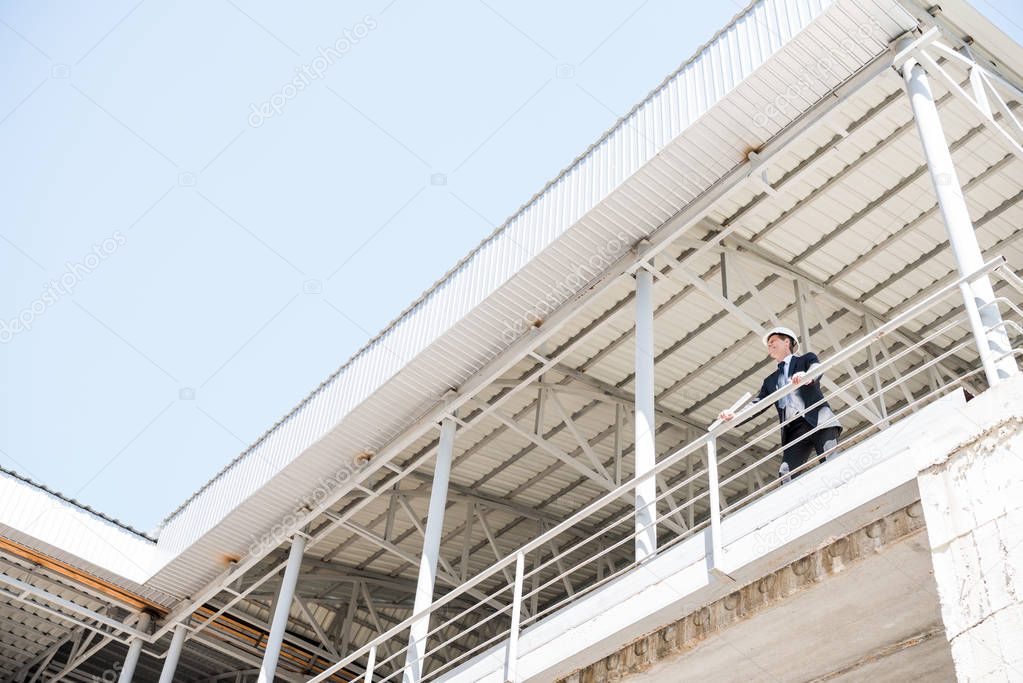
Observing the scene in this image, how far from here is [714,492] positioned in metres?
9.41

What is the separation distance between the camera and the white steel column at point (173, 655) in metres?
19.5

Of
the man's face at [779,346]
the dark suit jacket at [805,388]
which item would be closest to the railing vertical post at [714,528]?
the dark suit jacket at [805,388]

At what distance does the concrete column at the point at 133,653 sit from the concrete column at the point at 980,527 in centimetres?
1671

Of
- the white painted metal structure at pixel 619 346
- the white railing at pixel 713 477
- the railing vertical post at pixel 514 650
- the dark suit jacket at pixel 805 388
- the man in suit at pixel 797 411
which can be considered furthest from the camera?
the white painted metal structure at pixel 619 346

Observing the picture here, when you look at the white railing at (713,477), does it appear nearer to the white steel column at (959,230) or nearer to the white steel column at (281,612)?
the white steel column at (959,230)

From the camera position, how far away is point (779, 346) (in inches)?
435

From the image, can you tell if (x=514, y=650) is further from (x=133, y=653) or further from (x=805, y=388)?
(x=133, y=653)

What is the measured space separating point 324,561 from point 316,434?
5943mm

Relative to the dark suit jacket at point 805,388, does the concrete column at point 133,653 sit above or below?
above

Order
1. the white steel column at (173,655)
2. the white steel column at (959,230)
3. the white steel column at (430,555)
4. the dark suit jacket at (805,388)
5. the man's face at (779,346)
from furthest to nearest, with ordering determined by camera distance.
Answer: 1. the white steel column at (173,655)
2. the white steel column at (430,555)
3. the man's face at (779,346)
4. the dark suit jacket at (805,388)
5. the white steel column at (959,230)

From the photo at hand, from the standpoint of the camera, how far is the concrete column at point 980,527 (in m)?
6.53

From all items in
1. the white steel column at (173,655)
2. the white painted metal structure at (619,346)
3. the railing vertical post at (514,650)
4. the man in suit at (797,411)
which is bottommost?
the railing vertical post at (514,650)

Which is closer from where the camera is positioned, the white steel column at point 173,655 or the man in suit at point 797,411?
the man in suit at point 797,411

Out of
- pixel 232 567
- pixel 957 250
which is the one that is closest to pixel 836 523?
pixel 957 250
